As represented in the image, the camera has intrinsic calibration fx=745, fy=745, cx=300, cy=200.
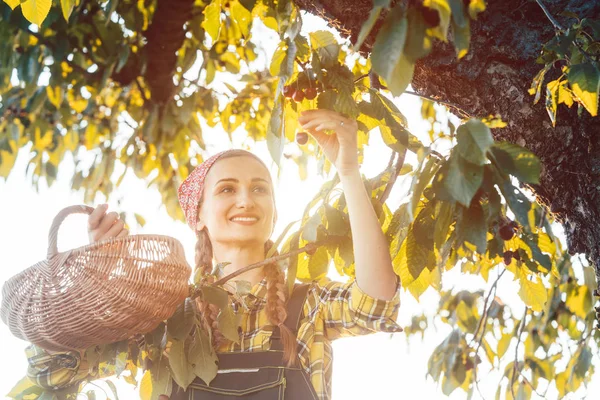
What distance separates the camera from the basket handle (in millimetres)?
1409

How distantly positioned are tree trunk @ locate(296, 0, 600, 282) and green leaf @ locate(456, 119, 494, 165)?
1.11 feet

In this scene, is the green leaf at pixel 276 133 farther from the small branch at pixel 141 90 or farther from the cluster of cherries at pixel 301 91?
the small branch at pixel 141 90

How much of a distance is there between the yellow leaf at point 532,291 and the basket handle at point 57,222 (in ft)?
2.98

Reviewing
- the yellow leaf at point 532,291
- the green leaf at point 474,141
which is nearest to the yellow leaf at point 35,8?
the green leaf at point 474,141

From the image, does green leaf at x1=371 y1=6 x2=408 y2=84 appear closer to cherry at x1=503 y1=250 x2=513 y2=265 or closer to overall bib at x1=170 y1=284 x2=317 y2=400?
cherry at x1=503 y1=250 x2=513 y2=265

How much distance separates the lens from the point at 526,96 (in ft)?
4.40

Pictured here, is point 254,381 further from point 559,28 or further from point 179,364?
point 559,28

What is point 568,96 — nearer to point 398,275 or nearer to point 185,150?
point 398,275

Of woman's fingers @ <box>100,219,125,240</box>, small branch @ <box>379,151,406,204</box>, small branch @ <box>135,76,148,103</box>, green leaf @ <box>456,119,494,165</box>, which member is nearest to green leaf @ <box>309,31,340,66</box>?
small branch @ <box>379,151,406,204</box>

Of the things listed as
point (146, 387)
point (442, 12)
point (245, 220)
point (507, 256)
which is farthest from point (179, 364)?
point (442, 12)

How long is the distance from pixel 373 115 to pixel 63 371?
0.82 meters

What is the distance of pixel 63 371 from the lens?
153 centimetres

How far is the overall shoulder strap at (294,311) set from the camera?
1584mm

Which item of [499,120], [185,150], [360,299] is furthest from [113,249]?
[185,150]
